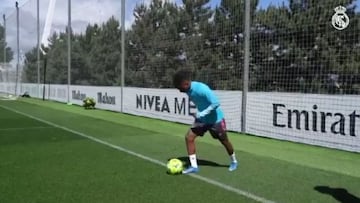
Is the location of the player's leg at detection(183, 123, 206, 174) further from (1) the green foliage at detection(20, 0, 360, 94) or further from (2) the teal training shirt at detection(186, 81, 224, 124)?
(1) the green foliage at detection(20, 0, 360, 94)

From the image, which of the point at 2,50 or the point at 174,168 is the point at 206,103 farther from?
the point at 2,50

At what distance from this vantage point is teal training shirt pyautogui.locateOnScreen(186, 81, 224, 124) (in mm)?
7301

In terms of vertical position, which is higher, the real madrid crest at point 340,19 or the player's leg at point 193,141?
the real madrid crest at point 340,19

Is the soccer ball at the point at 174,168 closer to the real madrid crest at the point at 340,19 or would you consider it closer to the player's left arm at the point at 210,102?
the player's left arm at the point at 210,102

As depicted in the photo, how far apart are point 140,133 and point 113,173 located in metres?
5.60

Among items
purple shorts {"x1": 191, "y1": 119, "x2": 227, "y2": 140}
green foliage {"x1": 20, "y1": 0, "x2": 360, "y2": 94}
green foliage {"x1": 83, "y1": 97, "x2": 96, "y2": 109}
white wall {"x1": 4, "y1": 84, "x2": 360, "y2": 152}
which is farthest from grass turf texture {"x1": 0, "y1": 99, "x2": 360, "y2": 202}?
green foliage {"x1": 83, "y1": 97, "x2": 96, "y2": 109}

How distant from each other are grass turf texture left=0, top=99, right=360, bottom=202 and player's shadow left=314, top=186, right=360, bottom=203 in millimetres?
13

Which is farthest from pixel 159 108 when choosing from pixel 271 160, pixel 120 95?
pixel 271 160

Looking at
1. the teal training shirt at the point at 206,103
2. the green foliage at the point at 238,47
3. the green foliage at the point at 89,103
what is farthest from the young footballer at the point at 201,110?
the green foliage at the point at 89,103

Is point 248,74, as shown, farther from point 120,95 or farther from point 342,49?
point 120,95

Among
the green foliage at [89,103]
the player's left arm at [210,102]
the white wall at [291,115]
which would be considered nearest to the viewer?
the player's left arm at [210,102]

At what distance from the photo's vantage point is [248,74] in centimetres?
1341

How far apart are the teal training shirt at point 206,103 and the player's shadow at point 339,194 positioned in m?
1.78

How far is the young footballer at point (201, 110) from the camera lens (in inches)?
288
